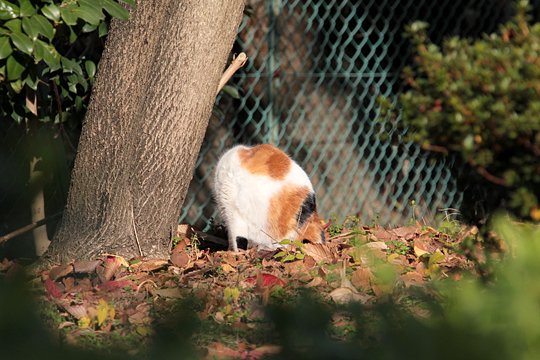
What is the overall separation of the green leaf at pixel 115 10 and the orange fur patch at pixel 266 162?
113 cm

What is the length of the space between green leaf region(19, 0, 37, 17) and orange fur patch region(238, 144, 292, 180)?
1469 mm

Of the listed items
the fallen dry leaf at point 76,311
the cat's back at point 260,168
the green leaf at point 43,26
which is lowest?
the fallen dry leaf at point 76,311

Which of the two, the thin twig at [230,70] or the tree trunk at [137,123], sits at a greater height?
the thin twig at [230,70]

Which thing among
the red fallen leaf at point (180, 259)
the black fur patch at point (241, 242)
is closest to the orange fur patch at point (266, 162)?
the black fur patch at point (241, 242)

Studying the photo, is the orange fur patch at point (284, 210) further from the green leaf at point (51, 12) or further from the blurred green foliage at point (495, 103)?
the green leaf at point (51, 12)

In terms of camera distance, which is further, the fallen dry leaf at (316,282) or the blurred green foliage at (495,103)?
the fallen dry leaf at (316,282)

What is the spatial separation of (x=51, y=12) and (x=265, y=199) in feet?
5.06

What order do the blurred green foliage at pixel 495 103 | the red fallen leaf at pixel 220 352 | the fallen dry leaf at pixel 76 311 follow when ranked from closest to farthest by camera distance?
1. the red fallen leaf at pixel 220 352
2. the fallen dry leaf at pixel 76 311
3. the blurred green foliage at pixel 495 103

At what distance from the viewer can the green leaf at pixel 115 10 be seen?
12.9 ft

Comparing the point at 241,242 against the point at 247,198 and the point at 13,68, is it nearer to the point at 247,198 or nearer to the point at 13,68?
the point at 247,198

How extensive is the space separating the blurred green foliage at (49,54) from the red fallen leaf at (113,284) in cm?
107

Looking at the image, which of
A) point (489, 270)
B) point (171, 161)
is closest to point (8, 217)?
point (171, 161)

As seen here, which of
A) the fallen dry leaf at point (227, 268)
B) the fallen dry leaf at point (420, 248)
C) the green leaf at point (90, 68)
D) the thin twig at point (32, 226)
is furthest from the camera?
the thin twig at point (32, 226)

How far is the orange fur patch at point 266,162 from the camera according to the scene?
4.61 meters
